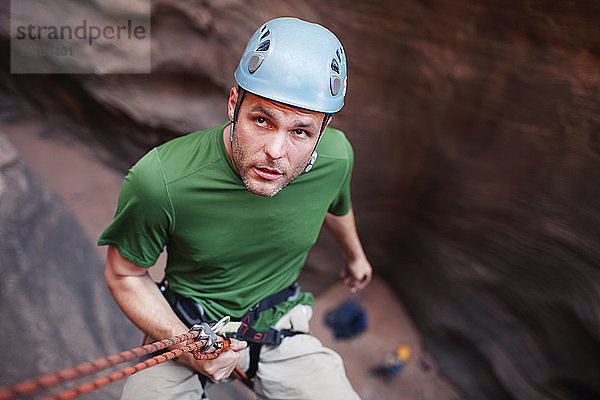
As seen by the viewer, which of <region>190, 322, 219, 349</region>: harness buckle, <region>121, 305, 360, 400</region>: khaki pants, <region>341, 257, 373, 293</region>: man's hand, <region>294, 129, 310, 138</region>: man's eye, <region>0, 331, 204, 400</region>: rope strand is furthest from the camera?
<region>341, 257, 373, 293</region>: man's hand

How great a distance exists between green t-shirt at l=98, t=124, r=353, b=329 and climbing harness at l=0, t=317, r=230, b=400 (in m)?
0.28

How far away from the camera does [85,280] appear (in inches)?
103

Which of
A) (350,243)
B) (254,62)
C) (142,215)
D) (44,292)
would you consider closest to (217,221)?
(142,215)

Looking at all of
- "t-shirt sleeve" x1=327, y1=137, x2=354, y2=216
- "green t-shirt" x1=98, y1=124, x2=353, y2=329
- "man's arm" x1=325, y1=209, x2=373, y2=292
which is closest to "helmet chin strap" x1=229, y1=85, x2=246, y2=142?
"green t-shirt" x1=98, y1=124, x2=353, y2=329

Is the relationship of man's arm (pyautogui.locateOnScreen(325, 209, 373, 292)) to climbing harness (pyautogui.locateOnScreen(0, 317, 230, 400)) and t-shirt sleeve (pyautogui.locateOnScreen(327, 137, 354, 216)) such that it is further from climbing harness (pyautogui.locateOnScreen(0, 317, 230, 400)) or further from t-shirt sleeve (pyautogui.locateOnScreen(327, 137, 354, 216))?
climbing harness (pyautogui.locateOnScreen(0, 317, 230, 400))

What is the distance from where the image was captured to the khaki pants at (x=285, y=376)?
156cm

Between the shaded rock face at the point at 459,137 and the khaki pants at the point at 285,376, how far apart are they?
1399mm

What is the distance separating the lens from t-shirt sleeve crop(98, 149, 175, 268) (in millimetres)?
1332

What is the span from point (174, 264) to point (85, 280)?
1309 mm

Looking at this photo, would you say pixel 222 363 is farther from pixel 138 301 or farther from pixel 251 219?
pixel 251 219

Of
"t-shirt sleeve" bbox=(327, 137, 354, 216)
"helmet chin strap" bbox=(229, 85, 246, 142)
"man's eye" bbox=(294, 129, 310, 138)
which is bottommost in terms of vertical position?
"t-shirt sleeve" bbox=(327, 137, 354, 216)

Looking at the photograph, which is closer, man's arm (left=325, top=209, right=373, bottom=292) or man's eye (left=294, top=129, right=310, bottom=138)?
man's eye (left=294, top=129, right=310, bottom=138)

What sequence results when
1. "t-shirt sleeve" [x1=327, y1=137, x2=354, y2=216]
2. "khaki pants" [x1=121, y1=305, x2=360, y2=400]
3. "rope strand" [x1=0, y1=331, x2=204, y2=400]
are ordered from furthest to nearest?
"t-shirt sleeve" [x1=327, y1=137, x2=354, y2=216] < "khaki pants" [x1=121, y1=305, x2=360, y2=400] < "rope strand" [x1=0, y1=331, x2=204, y2=400]

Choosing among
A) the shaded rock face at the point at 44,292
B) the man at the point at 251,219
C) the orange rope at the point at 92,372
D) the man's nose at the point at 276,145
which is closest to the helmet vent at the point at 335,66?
the man at the point at 251,219
